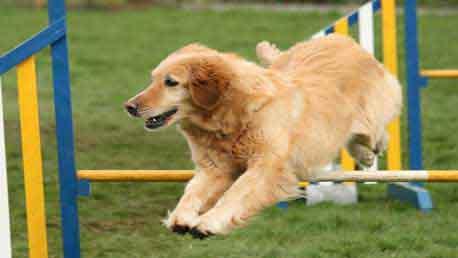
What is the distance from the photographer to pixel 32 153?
4898 millimetres

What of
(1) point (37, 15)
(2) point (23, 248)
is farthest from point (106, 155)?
(1) point (37, 15)

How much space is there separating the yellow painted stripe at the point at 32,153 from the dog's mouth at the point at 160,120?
597 mm

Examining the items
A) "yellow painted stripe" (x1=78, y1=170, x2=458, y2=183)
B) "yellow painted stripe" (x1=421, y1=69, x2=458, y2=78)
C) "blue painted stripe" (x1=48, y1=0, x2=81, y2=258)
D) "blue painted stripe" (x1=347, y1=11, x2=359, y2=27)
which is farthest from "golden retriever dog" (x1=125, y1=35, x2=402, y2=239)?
"blue painted stripe" (x1=347, y1=11, x2=359, y2=27)

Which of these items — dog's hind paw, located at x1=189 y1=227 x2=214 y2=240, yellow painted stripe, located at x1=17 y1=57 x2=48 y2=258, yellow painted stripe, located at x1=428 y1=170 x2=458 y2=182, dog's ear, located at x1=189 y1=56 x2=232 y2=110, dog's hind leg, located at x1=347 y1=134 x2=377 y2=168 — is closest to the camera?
dog's hind paw, located at x1=189 y1=227 x2=214 y2=240

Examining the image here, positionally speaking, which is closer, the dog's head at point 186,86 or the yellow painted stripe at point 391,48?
the dog's head at point 186,86

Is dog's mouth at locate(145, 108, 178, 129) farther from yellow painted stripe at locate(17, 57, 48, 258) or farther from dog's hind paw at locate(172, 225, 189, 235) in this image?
yellow painted stripe at locate(17, 57, 48, 258)

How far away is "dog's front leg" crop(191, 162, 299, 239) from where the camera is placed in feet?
14.6

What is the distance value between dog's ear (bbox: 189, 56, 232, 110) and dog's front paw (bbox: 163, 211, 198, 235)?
0.50 meters

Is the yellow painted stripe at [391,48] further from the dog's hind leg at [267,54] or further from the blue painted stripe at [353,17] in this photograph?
the dog's hind leg at [267,54]

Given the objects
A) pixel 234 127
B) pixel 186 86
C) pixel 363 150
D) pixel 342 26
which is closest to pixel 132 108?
pixel 186 86

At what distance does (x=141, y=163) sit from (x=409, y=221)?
2.38m

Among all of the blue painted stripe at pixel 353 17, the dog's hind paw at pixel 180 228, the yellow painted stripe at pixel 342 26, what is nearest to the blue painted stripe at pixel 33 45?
the dog's hind paw at pixel 180 228

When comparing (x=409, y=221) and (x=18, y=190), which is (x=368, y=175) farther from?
(x=18, y=190)

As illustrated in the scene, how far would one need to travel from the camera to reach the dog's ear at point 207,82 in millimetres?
4695
